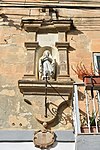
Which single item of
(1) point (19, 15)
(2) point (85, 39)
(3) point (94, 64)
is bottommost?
(3) point (94, 64)

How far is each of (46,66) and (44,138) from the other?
6.72ft

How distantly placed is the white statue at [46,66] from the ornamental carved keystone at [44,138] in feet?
5.44

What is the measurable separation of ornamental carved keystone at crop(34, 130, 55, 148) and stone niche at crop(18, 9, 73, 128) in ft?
1.99

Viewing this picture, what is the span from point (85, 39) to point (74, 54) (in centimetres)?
63

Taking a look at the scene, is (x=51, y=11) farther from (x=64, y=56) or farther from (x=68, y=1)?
(x=64, y=56)

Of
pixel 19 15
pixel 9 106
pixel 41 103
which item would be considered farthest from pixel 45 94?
pixel 19 15

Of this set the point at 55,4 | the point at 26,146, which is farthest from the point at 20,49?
the point at 26,146

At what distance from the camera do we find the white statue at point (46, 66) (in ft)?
28.9

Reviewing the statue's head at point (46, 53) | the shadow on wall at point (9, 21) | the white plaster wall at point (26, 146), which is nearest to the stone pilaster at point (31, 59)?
the statue's head at point (46, 53)

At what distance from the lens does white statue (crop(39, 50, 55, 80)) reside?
28.9 ft

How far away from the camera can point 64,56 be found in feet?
30.6

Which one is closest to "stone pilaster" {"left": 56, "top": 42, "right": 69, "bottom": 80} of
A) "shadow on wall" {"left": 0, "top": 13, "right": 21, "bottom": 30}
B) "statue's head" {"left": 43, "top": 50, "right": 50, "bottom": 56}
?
"statue's head" {"left": 43, "top": 50, "right": 50, "bottom": 56}

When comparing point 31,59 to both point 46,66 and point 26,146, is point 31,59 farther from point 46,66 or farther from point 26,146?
point 26,146

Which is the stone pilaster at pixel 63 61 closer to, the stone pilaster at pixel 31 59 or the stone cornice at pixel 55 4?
the stone pilaster at pixel 31 59
